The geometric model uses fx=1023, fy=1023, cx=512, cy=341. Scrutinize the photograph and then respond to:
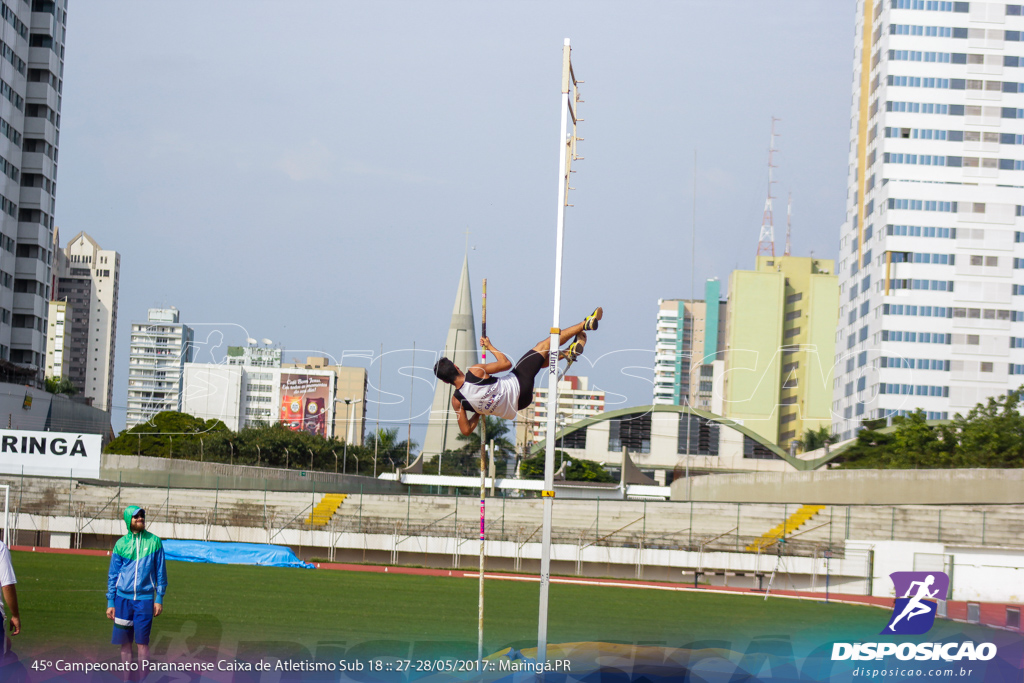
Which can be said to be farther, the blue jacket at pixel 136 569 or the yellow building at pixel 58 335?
the yellow building at pixel 58 335

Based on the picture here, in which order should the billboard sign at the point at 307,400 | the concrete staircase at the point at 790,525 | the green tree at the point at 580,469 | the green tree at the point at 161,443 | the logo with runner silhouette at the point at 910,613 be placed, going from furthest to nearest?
1. the billboard sign at the point at 307,400
2. the green tree at the point at 161,443
3. the green tree at the point at 580,469
4. the concrete staircase at the point at 790,525
5. the logo with runner silhouette at the point at 910,613

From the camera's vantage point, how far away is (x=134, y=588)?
28.6 ft

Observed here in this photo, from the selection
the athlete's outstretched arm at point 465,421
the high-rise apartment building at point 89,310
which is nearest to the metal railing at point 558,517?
the athlete's outstretched arm at point 465,421

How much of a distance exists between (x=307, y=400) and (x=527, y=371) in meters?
148

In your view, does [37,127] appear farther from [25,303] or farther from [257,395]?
[257,395]

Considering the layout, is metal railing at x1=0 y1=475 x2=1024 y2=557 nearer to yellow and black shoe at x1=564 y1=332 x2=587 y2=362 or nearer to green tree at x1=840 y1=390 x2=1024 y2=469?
green tree at x1=840 y1=390 x2=1024 y2=469

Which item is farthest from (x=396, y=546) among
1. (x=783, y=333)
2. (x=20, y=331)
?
(x=783, y=333)

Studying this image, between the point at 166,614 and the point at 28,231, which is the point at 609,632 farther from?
the point at 28,231

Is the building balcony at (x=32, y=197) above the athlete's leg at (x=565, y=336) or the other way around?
above

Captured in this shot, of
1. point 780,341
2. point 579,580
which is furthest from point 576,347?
point 780,341

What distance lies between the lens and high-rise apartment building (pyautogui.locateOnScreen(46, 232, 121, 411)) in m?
184

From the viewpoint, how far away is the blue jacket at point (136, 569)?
28.7ft

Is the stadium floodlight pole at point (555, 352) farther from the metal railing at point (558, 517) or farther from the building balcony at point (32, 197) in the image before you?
the building balcony at point (32, 197)

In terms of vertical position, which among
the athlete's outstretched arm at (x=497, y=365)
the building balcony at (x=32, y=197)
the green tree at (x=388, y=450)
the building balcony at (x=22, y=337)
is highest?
the building balcony at (x=32, y=197)
